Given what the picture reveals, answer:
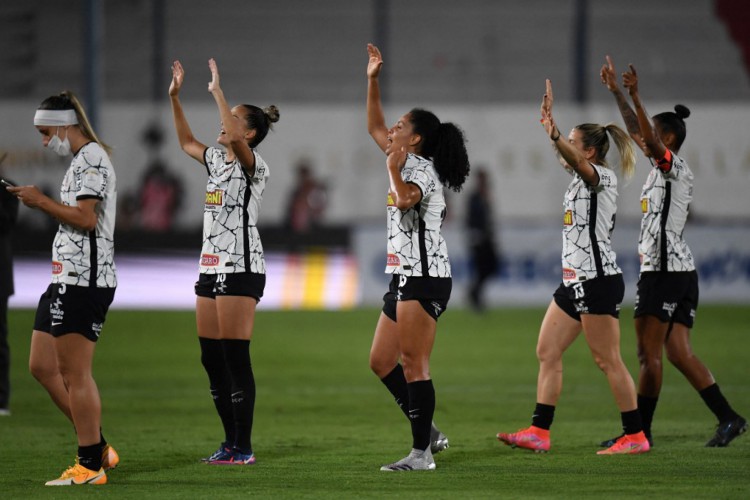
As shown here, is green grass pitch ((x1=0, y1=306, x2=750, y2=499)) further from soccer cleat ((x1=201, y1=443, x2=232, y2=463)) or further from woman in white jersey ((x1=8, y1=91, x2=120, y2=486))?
woman in white jersey ((x1=8, y1=91, x2=120, y2=486))

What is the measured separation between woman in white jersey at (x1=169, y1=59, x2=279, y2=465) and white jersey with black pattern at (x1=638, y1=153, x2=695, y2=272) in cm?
263

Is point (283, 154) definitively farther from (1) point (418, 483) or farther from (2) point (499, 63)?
(1) point (418, 483)

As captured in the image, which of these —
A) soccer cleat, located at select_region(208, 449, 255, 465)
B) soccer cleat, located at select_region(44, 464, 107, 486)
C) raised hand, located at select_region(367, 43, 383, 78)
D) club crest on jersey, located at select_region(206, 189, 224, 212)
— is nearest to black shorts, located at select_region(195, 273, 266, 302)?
club crest on jersey, located at select_region(206, 189, 224, 212)

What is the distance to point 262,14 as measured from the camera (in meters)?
26.0

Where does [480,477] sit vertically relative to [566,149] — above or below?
below

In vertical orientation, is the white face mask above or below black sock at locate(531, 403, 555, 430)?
above

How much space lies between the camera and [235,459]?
292 inches

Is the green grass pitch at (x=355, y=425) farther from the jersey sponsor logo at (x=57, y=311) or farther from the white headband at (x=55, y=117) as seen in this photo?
the white headband at (x=55, y=117)

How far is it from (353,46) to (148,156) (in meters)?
5.22

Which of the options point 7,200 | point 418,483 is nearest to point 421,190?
point 418,483

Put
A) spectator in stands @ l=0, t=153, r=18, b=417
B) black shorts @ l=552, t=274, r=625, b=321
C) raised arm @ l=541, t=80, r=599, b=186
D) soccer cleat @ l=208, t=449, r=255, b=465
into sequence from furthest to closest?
spectator in stands @ l=0, t=153, r=18, b=417 → black shorts @ l=552, t=274, r=625, b=321 → soccer cleat @ l=208, t=449, r=255, b=465 → raised arm @ l=541, t=80, r=599, b=186

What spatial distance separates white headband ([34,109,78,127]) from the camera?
6762mm

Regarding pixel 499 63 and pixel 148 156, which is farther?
pixel 499 63

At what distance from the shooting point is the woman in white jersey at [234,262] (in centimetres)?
729
